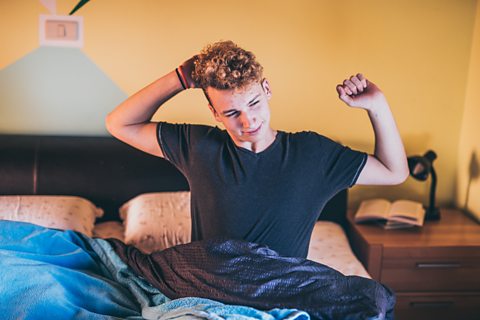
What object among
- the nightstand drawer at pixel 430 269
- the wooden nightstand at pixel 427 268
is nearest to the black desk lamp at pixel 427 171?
the wooden nightstand at pixel 427 268

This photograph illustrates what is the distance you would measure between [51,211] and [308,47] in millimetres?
1329

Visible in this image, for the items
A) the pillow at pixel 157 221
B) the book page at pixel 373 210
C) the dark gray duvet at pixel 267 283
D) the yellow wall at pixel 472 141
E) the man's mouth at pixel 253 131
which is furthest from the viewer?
the yellow wall at pixel 472 141

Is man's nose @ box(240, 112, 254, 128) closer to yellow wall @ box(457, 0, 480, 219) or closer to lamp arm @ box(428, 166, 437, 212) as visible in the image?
lamp arm @ box(428, 166, 437, 212)

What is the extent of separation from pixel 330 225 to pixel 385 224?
0.25 m

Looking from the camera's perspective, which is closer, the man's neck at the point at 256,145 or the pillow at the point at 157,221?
the man's neck at the point at 256,145

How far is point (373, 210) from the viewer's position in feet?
8.47

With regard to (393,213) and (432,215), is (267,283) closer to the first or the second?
(393,213)

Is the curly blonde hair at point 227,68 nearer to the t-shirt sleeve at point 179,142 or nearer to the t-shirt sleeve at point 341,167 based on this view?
the t-shirt sleeve at point 179,142

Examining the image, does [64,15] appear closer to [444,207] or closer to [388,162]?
[388,162]

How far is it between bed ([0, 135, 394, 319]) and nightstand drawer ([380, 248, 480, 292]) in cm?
18

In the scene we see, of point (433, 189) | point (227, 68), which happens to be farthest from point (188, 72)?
point (433, 189)

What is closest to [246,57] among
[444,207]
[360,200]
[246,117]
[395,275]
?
[246,117]

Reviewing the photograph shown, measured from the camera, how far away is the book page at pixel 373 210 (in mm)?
2537

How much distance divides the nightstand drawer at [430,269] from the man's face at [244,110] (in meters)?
1.05
